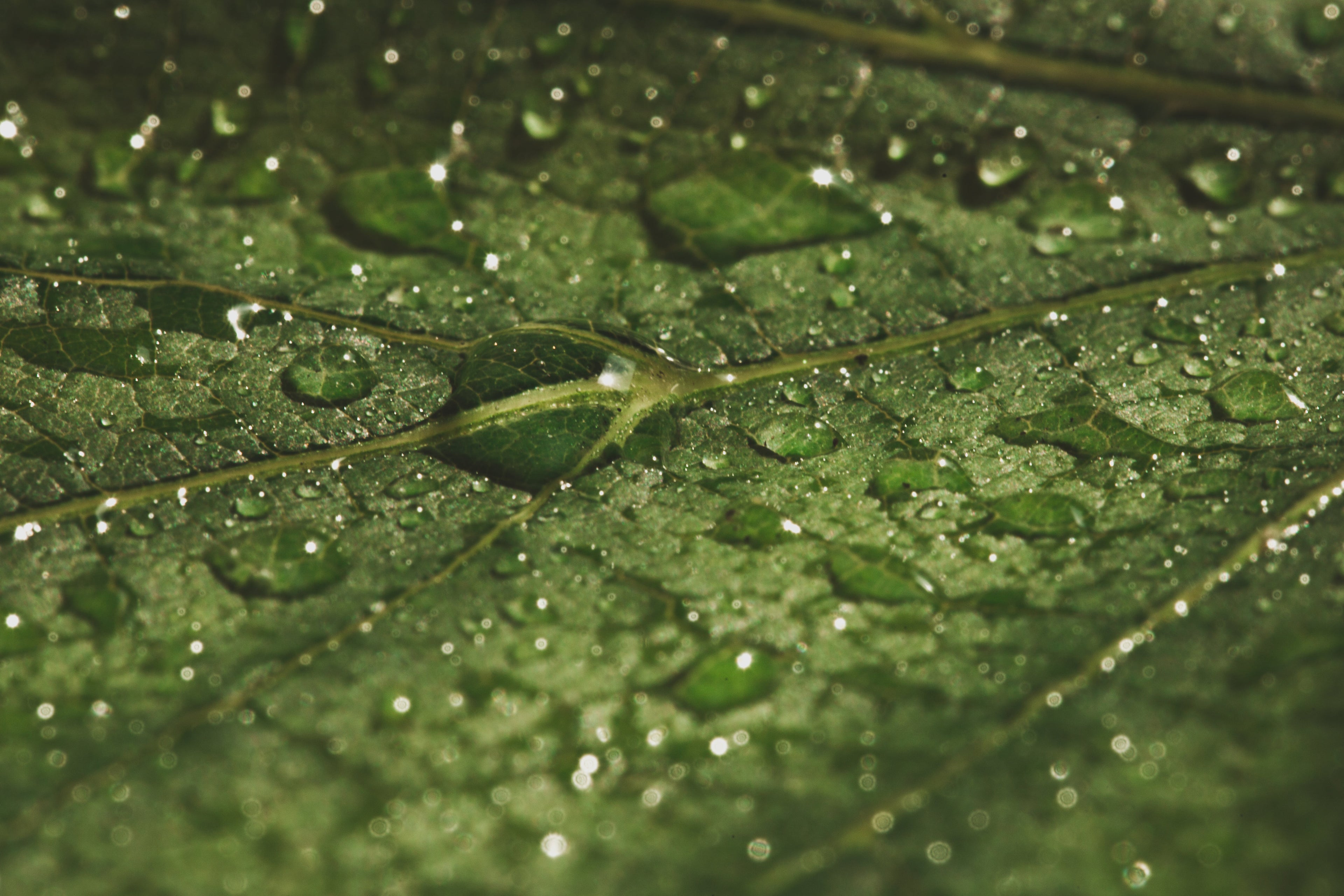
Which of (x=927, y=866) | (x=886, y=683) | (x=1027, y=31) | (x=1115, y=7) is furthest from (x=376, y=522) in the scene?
(x=1115, y=7)

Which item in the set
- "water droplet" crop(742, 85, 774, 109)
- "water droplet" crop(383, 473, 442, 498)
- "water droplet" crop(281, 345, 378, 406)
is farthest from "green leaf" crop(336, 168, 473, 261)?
"water droplet" crop(742, 85, 774, 109)

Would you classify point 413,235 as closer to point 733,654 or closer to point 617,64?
point 617,64

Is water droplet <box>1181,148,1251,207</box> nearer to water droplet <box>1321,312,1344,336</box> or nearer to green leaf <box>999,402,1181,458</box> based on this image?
water droplet <box>1321,312,1344,336</box>

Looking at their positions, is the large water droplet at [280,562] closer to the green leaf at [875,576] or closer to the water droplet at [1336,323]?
the green leaf at [875,576]

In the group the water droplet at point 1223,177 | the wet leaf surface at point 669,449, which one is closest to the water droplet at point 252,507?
the wet leaf surface at point 669,449

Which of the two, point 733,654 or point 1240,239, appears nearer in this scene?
point 733,654

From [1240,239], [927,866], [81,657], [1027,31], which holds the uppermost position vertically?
[1027,31]
